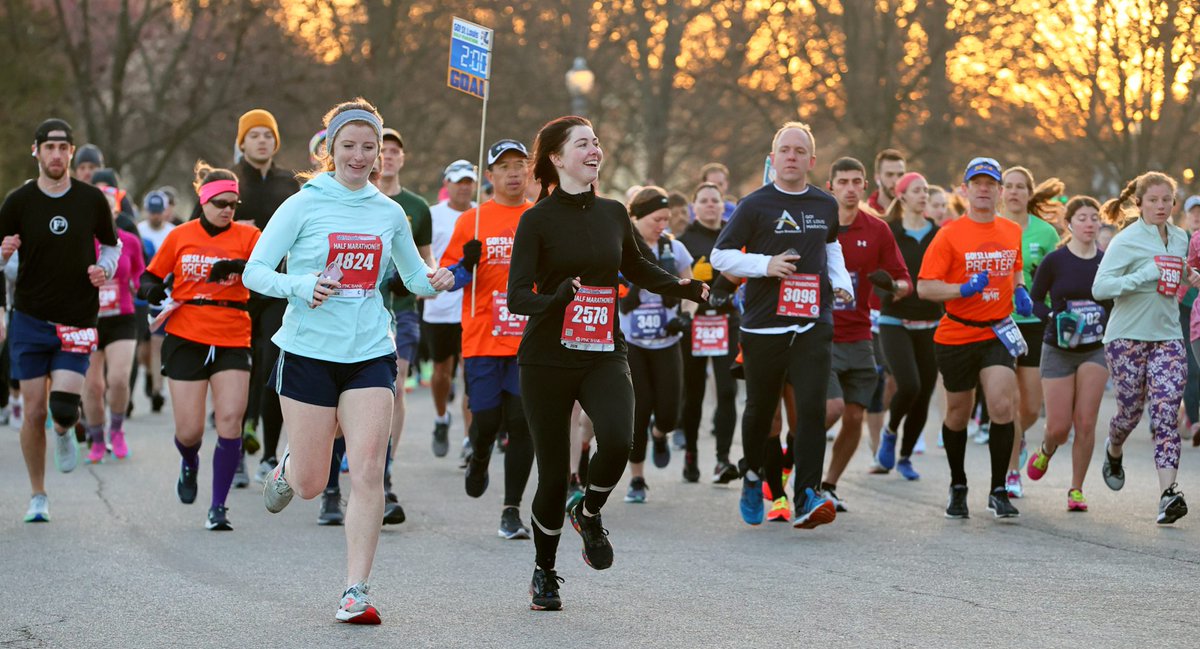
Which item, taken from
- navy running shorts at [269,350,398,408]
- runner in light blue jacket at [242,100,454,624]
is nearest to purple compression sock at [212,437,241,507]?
runner in light blue jacket at [242,100,454,624]

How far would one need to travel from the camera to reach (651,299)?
11203 millimetres

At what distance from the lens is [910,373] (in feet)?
39.1

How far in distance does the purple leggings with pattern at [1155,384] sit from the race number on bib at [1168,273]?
0.97 ft

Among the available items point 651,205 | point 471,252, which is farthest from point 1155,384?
point 471,252

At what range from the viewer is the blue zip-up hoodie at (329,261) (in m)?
6.95

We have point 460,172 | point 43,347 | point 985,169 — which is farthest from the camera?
point 460,172

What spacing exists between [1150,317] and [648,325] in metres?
3.02

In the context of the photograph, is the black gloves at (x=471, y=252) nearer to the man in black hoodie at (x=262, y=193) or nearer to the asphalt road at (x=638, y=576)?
the asphalt road at (x=638, y=576)

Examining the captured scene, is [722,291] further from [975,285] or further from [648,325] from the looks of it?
[648,325]

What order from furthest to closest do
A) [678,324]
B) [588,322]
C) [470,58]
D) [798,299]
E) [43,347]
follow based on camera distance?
[678,324]
[470,58]
[43,347]
[798,299]
[588,322]

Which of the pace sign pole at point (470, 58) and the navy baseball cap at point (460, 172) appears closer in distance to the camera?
the pace sign pole at point (470, 58)

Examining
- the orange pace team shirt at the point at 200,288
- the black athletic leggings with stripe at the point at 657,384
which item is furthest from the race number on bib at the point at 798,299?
the orange pace team shirt at the point at 200,288

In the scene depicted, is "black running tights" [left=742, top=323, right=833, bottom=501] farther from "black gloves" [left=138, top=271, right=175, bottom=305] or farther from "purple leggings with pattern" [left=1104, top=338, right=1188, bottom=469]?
"black gloves" [left=138, top=271, right=175, bottom=305]

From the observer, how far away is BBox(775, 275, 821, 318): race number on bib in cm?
920
